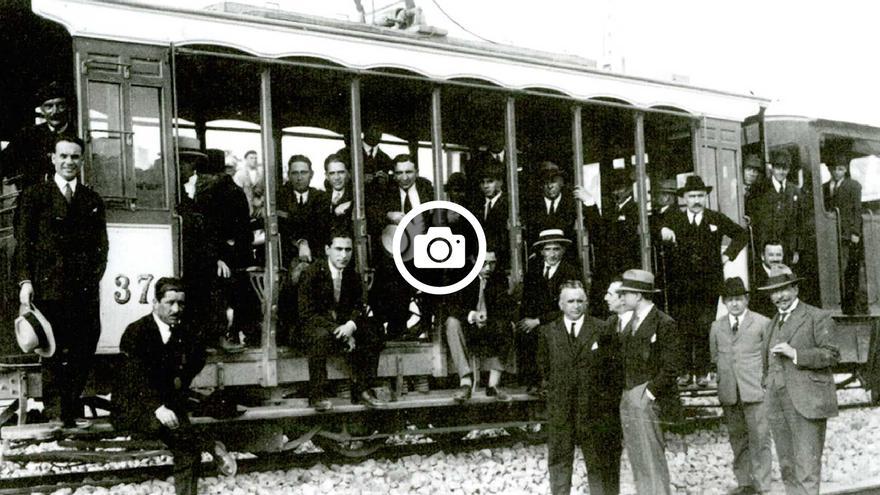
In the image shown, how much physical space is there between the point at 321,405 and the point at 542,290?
7.08 ft

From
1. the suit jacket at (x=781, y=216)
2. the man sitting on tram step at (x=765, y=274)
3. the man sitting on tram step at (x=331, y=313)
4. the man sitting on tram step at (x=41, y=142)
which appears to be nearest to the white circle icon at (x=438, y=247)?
the man sitting on tram step at (x=331, y=313)

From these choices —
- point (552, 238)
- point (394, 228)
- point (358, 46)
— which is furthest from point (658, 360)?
point (358, 46)

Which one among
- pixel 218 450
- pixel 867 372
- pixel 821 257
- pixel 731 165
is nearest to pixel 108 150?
pixel 218 450

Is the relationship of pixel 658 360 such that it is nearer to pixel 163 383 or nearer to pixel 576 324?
pixel 576 324

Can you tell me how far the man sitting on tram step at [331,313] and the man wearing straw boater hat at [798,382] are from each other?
119 inches

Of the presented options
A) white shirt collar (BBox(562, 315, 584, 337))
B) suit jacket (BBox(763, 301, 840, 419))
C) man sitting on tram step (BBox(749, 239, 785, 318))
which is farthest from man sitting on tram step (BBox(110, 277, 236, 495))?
man sitting on tram step (BBox(749, 239, 785, 318))

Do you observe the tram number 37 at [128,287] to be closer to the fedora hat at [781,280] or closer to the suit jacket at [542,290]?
the suit jacket at [542,290]

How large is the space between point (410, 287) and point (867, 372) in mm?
6043

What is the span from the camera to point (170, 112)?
696 cm

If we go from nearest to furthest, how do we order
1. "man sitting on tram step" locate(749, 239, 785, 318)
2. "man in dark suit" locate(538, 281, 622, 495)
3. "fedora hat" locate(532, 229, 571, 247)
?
"man in dark suit" locate(538, 281, 622, 495) < "fedora hat" locate(532, 229, 571, 247) < "man sitting on tram step" locate(749, 239, 785, 318)

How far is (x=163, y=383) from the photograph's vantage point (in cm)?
584

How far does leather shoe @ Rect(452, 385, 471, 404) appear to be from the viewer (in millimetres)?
8078

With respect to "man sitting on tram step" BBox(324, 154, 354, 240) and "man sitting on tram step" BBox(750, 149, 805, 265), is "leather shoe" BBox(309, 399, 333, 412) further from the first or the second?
"man sitting on tram step" BBox(750, 149, 805, 265)

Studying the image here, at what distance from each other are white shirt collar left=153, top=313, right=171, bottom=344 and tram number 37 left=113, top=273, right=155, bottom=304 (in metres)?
0.81
